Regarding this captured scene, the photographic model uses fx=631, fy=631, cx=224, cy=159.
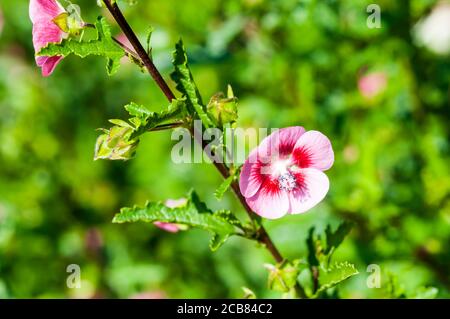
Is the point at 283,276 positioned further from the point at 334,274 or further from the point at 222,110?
the point at 222,110

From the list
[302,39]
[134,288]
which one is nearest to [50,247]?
[134,288]

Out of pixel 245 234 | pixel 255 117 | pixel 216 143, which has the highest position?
pixel 255 117

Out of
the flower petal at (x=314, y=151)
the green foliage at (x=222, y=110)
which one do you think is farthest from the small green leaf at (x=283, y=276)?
the green foliage at (x=222, y=110)

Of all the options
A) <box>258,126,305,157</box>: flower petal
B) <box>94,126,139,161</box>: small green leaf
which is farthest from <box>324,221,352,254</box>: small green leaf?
<box>94,126,139,161</box>: small green leaf

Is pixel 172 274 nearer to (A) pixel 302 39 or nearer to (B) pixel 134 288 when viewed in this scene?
(B) pixel 134 288

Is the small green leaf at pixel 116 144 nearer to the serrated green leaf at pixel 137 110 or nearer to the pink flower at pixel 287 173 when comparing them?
the serrated green leaf at pixel 137 110

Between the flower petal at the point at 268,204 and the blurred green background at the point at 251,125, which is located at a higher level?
the blurred green background at the point at 251,125
